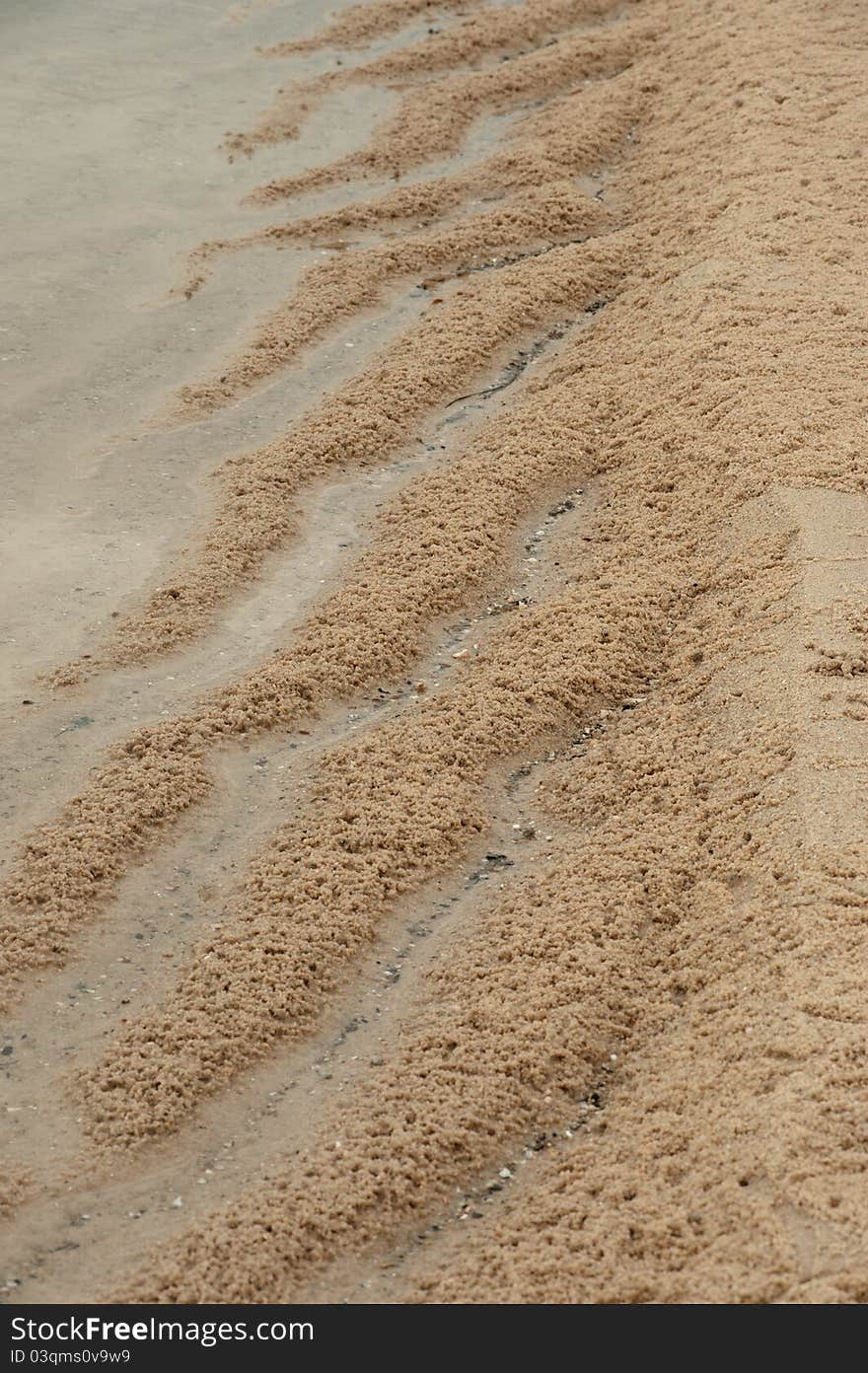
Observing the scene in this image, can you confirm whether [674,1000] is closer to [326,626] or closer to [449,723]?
[449,723]

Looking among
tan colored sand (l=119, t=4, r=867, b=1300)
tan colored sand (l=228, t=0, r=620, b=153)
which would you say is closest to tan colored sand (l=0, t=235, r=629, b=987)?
tan colored sand (l=119, t=4, r=867, b=1300)

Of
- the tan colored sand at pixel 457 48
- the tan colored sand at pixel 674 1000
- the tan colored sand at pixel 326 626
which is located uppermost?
the tan colored sand at pixel 457 48

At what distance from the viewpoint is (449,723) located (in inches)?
163

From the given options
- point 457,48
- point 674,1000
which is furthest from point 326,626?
point 457,48

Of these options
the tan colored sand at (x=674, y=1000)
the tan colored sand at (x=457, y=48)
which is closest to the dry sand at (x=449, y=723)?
the tan colored sand at (x=674, y=1000)

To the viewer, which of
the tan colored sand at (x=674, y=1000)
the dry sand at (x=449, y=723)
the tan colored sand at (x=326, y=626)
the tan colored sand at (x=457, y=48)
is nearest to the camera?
the tan colored sand at (x=674, y=1000)

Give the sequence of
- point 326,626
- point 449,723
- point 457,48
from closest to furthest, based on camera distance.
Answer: point 449,723
point 326,626
point 457,48

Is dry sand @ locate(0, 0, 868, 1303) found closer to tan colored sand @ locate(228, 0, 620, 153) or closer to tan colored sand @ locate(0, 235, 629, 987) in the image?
tan colored sand @ locate(0, 235, 629, 987)

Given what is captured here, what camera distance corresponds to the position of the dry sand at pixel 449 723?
2.83 m

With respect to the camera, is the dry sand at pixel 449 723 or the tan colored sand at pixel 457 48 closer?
the dry sand at pixel 449 723

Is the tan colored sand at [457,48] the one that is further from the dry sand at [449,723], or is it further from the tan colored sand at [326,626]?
the tan colored sand at [326,626]

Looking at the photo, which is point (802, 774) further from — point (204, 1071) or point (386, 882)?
point (204, 1071)

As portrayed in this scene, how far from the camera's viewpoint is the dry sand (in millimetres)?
2828
